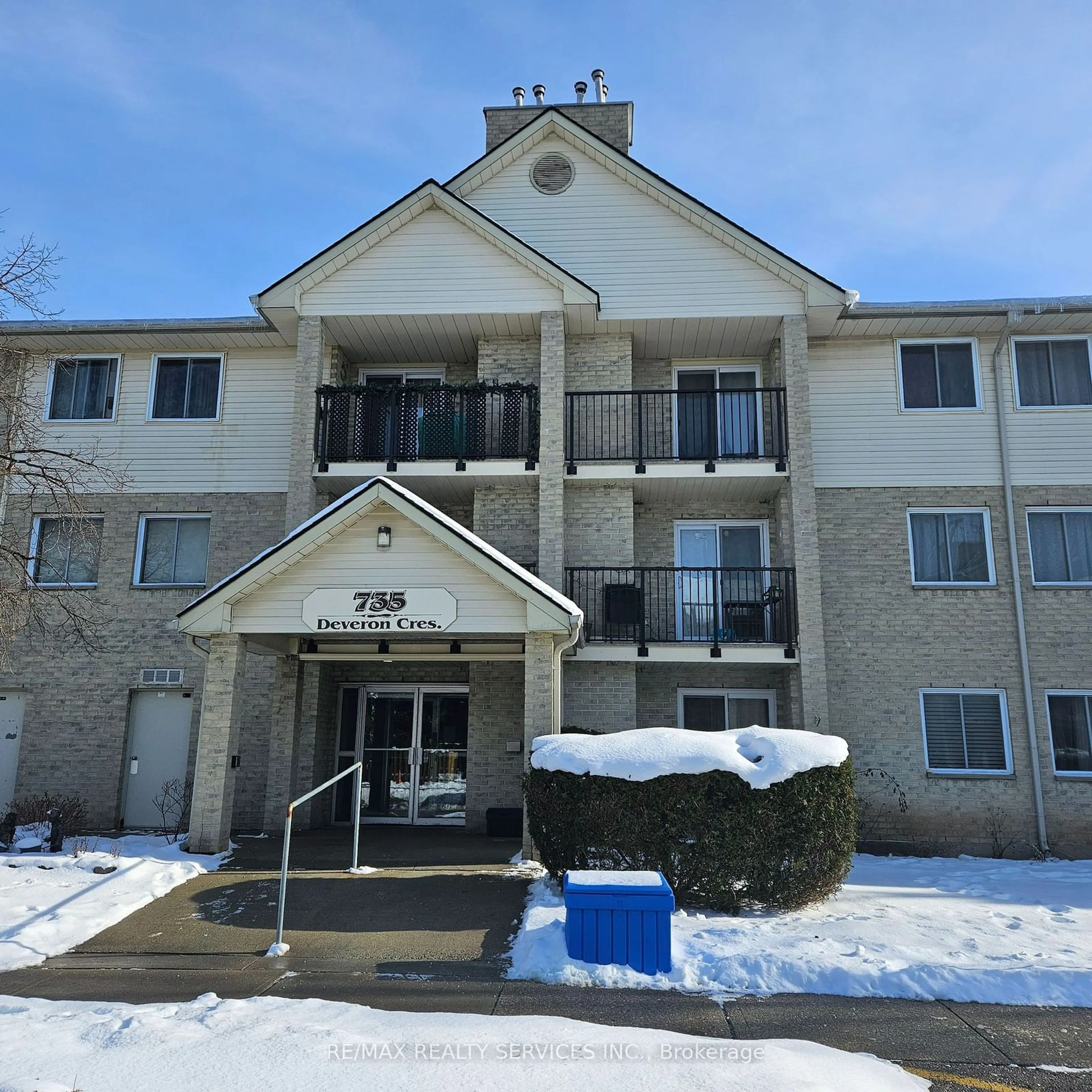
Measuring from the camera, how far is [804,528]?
560 inches

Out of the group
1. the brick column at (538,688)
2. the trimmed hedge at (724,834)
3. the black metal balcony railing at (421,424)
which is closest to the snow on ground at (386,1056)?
the trimmed hedge at (724,834)

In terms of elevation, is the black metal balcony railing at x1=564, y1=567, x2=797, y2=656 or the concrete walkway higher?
the black metal balcony railing at x1=564, y1=567, x2=797, y2=656

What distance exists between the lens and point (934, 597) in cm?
1470

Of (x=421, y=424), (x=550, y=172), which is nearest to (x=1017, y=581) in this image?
(x=421, y=424)

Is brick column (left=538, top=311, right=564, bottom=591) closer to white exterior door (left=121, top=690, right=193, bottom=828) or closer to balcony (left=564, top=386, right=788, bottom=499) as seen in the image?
balcony (left=564, top=386, right=788, bottom=499)

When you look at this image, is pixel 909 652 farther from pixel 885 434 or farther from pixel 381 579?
pixel 381 579

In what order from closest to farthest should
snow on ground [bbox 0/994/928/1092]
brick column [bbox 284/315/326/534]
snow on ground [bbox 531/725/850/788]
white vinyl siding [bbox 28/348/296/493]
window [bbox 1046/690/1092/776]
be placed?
snow on ground [bbox 0/994/928/1092], snow on ground [bbox 531/725/850/788], window [bbox 1046/690/1092/776], brick column [bbox 284/315/326/534], white vinyl siding [bbox 28/348/296/493]

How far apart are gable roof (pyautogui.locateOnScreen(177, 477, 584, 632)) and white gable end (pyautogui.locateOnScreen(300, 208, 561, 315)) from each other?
A: 482cm

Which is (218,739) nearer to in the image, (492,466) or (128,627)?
(128,627)

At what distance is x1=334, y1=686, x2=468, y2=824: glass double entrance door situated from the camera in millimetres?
15188

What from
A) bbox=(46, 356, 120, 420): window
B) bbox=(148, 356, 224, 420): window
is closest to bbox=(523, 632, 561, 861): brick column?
bbox=(148, 356, 224, 420): window

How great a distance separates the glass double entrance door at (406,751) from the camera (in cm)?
1519

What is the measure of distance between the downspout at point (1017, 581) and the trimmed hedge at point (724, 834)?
6537 millimetres

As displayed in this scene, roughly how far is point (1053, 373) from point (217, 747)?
14.4 metres
